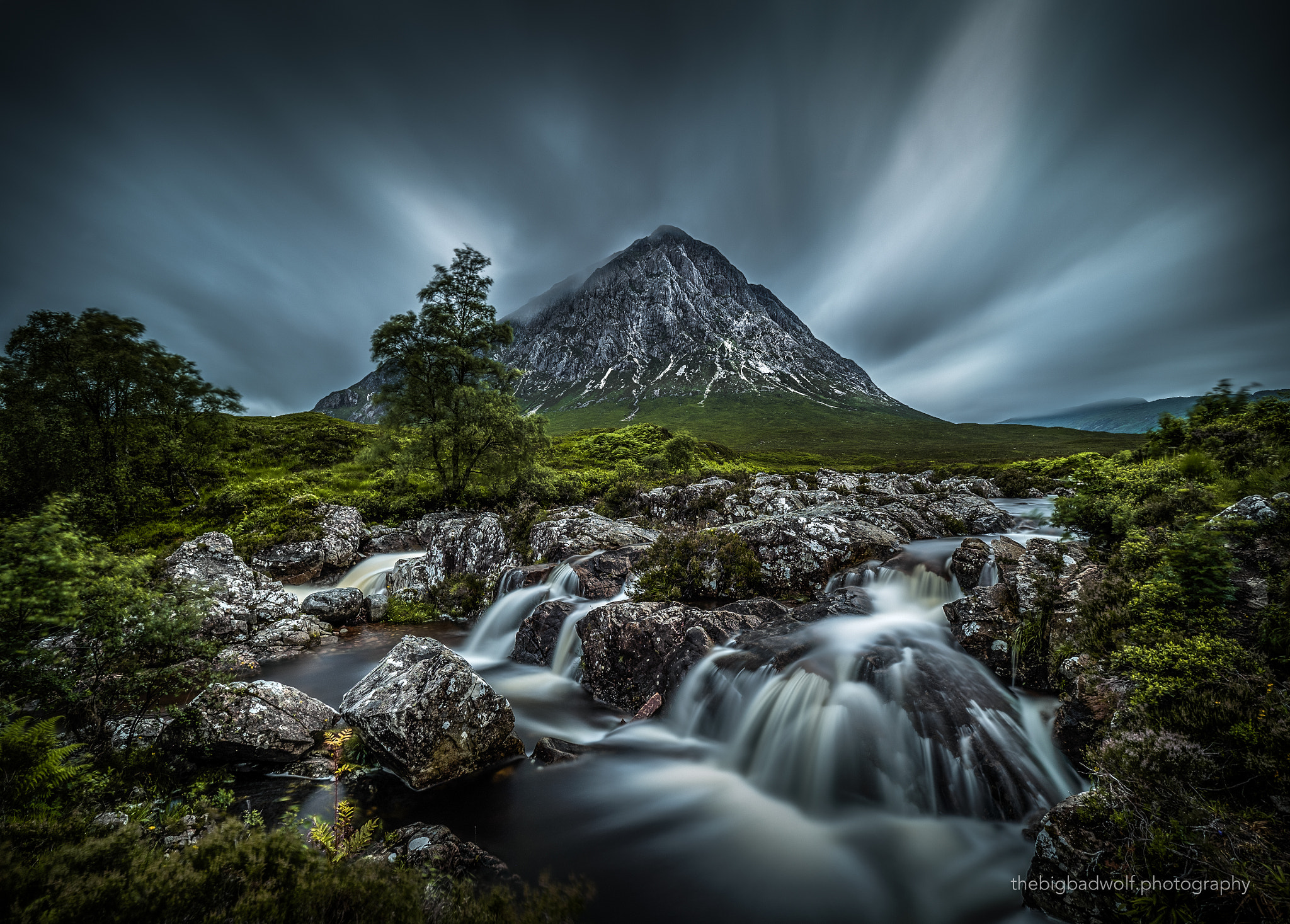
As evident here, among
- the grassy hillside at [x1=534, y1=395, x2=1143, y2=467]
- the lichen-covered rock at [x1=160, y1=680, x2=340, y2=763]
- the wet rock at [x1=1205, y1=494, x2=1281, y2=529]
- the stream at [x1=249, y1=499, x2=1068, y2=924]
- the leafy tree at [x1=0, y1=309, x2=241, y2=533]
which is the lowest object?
the stream at [x1=249, y1=499, x2=1068, y2=924]

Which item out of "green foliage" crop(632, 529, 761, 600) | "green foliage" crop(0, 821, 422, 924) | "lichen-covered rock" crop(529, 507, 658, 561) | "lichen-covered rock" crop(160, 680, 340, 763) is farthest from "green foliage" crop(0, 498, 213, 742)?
"lichen-covered rock" crop(529, 507, 658, 561)

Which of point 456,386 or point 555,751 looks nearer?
point 555,751

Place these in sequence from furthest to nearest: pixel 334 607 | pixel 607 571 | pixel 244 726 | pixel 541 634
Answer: pixel 334 607
pixel 607 571
pixel 541 634
pixel 244 726

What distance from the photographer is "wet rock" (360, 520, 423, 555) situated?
1933 centimetres

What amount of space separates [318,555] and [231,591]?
4.52 metres

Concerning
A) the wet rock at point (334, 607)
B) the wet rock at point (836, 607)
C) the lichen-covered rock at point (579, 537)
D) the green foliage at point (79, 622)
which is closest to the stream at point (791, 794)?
the wet rock at point (836, 607)

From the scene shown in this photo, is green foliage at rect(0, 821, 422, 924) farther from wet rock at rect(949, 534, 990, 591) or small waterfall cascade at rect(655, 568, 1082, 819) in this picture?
wet rock at rect(949, 534, 990, 591)

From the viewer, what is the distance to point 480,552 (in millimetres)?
16500

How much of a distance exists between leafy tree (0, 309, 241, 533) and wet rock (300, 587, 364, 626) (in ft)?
35.1

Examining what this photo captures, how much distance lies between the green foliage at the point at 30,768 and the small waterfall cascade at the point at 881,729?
786 centimetres

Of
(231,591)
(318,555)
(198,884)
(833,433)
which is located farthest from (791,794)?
(833,433)

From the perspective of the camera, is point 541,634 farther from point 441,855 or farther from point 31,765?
point 31,765

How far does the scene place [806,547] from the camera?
1305 centimetres

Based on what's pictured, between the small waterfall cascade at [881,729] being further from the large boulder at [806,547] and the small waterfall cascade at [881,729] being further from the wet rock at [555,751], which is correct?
the large boulder at [806,547]
